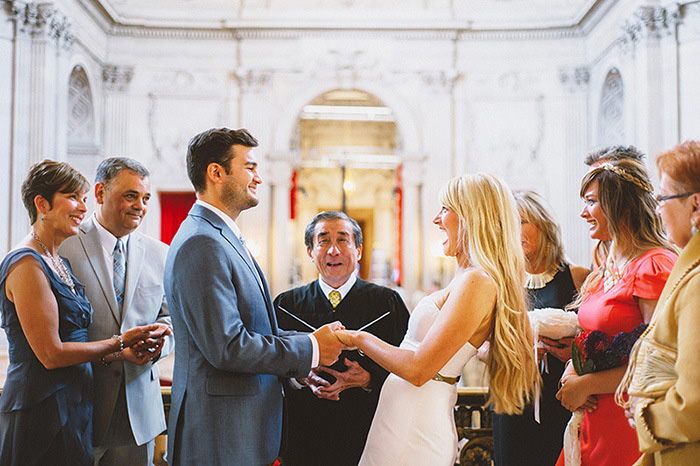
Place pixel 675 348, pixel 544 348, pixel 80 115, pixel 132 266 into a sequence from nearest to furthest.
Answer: pixel 675 348 < pixel 544 348 < pixel 132 266 < pixel 80 115

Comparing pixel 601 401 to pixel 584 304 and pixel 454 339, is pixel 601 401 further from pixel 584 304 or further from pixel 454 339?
pixel 454 339

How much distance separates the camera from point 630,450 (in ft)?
7.30

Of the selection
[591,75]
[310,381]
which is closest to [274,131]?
[591,75]

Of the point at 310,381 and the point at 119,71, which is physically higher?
the point at 119,71

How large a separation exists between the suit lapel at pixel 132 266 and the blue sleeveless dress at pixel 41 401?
27 cm

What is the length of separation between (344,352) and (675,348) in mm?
1668

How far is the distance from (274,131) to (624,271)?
443 inches

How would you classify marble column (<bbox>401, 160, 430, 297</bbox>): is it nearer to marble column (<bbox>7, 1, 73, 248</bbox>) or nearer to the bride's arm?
marble column (<bbox>7, 1, 73, 248</bbox>)

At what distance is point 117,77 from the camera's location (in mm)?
12773

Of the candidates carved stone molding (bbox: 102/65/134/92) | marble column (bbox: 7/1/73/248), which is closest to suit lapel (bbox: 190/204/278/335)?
marble column (bbox: 7/1/73/248)

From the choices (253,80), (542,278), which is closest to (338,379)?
(542,278)

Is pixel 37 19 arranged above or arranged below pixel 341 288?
above

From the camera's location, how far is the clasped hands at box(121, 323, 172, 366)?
97.9 inches

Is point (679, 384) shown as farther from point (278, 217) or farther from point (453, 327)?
point (278, 217)
